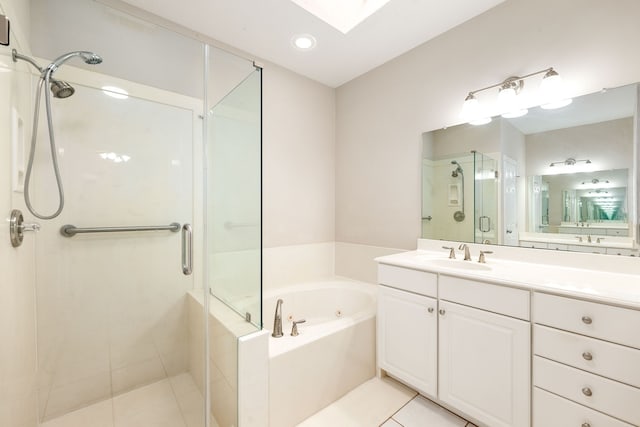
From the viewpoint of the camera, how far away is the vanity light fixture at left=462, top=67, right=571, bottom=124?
1479 millimetres

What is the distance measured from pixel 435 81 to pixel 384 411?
2.32m

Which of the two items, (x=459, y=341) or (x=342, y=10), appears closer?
(x=459, y=341)

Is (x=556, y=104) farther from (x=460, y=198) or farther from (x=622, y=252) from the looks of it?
(x=622, y=252)

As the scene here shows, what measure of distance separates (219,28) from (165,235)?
1.57m

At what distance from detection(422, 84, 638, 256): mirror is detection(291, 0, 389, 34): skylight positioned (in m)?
1.00

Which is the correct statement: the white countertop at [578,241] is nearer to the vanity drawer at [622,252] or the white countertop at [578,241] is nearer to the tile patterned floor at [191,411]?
the vanity drawer at [622,252]

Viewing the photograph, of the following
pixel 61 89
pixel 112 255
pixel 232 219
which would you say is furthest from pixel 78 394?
pixel 61 89

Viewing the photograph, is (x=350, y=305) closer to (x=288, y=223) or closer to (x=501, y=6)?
(x=288, y=223)

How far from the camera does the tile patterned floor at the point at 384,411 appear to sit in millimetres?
1451

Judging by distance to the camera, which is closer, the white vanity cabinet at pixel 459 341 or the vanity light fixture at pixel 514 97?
the white vanity cabinet at pixel 459 341

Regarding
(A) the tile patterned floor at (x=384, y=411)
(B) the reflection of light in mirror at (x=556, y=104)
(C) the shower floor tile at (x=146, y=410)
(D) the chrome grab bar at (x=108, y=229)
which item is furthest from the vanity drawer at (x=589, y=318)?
(D) the chrome grab bar at (x=108, y=229)

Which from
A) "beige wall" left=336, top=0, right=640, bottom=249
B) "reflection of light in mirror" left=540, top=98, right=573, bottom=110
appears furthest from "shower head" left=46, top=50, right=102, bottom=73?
"reflection of light in mirror" left=540, top=98, right=573, bottom=110

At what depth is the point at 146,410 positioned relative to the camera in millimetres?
1473

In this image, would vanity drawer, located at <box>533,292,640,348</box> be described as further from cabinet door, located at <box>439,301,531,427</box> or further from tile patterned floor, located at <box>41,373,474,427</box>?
tile patterned floor, located at <box>41,373,474,427</box>
